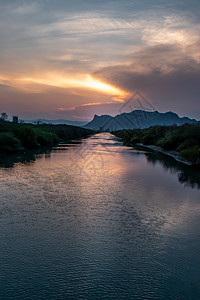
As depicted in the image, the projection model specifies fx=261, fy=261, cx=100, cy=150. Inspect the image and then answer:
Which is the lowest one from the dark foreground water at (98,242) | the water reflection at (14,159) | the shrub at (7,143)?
the dark foreground water at (98,242)

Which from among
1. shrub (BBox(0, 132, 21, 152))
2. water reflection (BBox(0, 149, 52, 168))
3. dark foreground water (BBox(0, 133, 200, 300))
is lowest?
dark foreground water (BBox(0, 133, 200, 300))

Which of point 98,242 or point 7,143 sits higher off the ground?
point 7,143

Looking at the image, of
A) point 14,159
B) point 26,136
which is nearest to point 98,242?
point 14,159

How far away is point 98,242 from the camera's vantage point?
359 inches

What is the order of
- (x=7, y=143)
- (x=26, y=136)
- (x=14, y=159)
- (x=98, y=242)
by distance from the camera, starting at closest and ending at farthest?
(x=98, y=242)
(x=14, y=159)
(x=7, y=143)
(x=26, y=136)

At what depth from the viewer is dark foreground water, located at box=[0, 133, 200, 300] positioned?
6.77 meters

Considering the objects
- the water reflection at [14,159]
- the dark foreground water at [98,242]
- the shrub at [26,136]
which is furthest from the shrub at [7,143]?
the dark foreground water at [98,242]

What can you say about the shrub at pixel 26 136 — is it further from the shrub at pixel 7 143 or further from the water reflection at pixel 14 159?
the water reflection at pixel 14 159

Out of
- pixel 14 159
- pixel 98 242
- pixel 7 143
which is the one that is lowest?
pixel 98 242

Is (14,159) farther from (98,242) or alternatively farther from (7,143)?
(98,242)

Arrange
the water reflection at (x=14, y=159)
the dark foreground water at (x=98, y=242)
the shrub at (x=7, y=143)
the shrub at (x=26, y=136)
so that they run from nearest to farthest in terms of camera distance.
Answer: the dark foreground water at (x=98, y=242) → the water reflection at (x=14, y=159) → the shrub at (x=7, y=143) → the shrub at (x=26, y=136)

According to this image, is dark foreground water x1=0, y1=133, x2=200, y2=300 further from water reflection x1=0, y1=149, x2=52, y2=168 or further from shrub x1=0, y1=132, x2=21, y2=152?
shrub x1=0, y1=132, x2=21, y2=152

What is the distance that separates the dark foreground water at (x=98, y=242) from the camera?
267 inches

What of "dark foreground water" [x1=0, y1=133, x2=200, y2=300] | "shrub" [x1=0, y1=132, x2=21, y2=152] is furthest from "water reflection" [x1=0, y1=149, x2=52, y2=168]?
"dark foreground water" [x1=0, y1=133, x2=200, y2=300]
